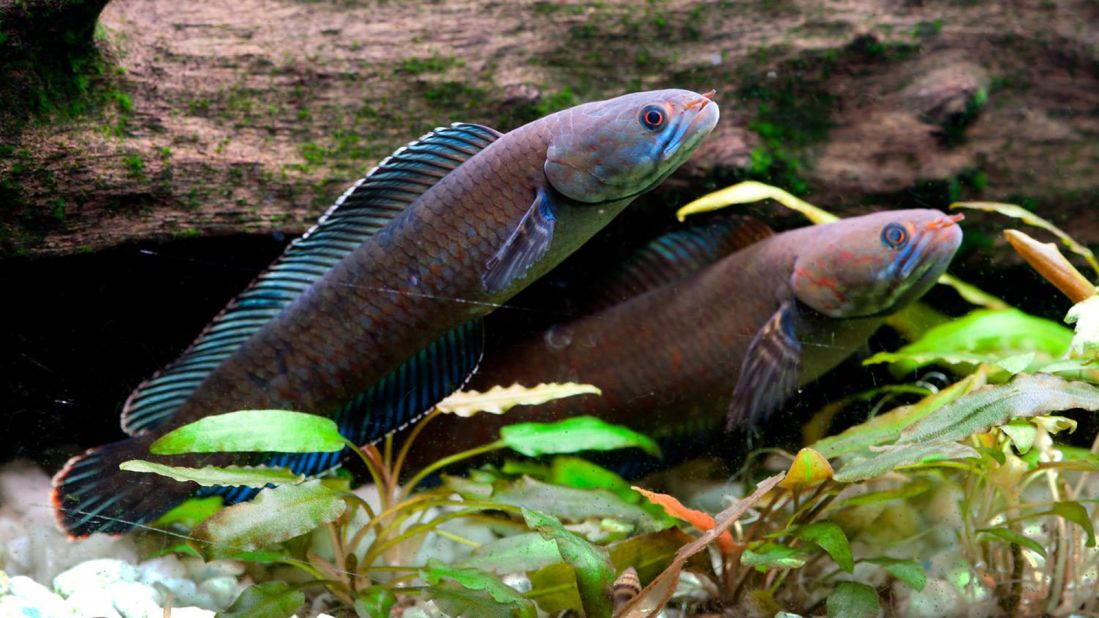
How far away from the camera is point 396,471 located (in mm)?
2311

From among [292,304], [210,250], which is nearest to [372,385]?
[292,304]

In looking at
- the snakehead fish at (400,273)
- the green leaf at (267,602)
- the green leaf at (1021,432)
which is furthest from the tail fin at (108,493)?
the green leaf at (1021,432)

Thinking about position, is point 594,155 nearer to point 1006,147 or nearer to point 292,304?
point 292,304

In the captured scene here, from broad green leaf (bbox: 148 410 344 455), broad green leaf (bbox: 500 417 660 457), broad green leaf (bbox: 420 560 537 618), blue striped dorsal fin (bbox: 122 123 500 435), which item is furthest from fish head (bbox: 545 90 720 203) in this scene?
broad green leaf (bbox: 420 560 537 618)

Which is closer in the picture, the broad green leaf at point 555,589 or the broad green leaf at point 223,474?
the broad green leaf at point 223,474

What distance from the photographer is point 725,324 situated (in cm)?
246

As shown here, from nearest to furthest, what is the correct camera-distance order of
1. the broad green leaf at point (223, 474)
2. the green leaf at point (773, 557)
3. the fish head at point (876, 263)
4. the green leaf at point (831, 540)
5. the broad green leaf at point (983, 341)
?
the broad green leaf at point (223, 474) → the green leaf at point (773, 557) → the green leaf at point (831, 540) → the broad green leaf at point (983, 341) → the fish head at point (876, 263)

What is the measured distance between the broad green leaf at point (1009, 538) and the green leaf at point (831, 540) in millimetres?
419

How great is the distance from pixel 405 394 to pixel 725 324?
96 centimetres

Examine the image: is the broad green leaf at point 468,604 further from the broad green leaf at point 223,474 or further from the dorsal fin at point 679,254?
the dorsal fin at point 679,254

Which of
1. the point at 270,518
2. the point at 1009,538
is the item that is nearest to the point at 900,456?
the point at 1009,538

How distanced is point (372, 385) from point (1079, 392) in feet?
5.61

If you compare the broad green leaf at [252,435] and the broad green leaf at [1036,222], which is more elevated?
the broad green leaf at [252,435]

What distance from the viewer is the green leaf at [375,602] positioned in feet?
6.42
